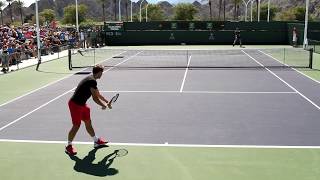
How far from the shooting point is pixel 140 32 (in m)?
46.9

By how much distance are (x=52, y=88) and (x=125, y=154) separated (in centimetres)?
968

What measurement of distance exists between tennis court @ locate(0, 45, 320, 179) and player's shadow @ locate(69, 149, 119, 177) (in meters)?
0.02

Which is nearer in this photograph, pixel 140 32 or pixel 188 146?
pixel 188 146

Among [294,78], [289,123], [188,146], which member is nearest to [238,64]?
[294,78]

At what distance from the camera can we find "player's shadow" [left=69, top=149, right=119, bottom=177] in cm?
843

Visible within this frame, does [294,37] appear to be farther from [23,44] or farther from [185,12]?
[185,12]

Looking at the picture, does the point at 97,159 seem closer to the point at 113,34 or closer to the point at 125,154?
the point at 125,154

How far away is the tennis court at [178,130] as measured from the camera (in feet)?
28.2

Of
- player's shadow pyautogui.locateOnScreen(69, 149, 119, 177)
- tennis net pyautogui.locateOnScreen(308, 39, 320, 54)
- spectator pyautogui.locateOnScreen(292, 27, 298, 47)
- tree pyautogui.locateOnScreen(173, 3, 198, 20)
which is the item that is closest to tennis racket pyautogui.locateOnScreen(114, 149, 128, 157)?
player's shadow pyautogui.locateOnScreen(69, 149, 119, 177)

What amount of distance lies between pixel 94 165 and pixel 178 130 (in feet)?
10.2

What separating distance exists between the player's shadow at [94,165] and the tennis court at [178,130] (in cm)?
2

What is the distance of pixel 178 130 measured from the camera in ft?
37.6

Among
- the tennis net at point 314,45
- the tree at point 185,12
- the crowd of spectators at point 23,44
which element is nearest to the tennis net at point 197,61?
the tennis net at point 314,45

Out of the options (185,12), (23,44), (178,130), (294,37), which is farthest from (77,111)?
(185,12)
